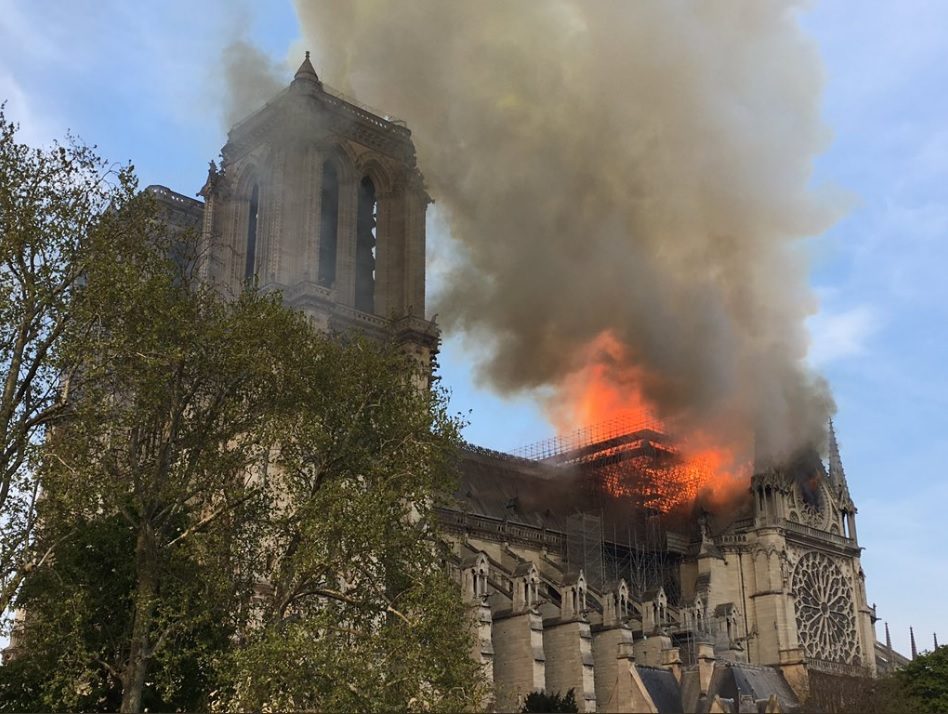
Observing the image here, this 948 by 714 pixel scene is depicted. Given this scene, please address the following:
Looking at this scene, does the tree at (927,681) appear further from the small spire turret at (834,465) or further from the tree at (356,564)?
the tree at (356,564)

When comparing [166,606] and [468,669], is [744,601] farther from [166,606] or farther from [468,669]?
[166,606]

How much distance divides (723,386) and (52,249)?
33.4 meters

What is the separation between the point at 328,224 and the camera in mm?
43844

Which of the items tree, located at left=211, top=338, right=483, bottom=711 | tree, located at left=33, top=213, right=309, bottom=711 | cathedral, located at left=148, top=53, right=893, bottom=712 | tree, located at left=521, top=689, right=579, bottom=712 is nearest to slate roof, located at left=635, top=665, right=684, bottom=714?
cathedral, located at left=148, top=53, right=893, bottom=712

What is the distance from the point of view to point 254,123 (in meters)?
44.4

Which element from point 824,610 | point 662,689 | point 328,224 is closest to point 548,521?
point 824,610

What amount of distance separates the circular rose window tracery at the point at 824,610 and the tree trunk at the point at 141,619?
31.0 m

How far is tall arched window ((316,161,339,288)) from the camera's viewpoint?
1682 inches

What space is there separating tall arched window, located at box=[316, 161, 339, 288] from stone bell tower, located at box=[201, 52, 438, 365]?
37mm

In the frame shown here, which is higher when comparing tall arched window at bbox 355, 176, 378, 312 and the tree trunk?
tall arched window at bbox 355, 176, 378, 312

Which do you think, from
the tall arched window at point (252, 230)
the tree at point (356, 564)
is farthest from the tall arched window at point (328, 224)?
the tree at point (356, 564)

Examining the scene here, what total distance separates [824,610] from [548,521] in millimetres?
11568

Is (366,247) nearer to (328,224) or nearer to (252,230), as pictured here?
(328,224)

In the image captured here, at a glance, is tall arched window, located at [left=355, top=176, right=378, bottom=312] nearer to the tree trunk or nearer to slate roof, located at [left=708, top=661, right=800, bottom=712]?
slate roof, located at [left=708, top=661, right=800, bottom=712]
